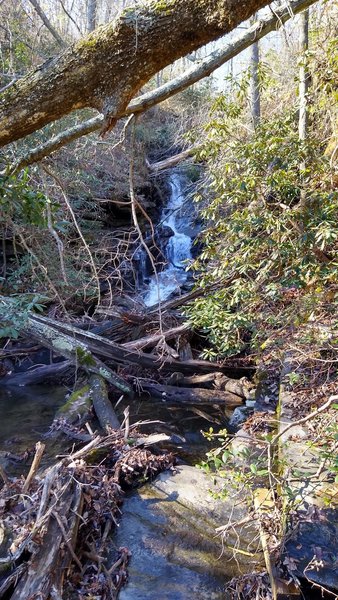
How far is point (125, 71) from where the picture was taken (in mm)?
1764

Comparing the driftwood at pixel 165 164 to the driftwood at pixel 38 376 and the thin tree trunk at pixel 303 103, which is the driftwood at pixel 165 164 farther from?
the driftwood at pixel 38 376

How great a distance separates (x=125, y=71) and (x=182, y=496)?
360cm

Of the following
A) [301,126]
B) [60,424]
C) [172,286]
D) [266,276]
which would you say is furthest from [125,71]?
[172,286]

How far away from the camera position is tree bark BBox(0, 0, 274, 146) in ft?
5.34

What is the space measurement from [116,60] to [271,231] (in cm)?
402

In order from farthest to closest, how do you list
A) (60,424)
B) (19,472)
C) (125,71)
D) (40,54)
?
(40,54), (60,424), (19,472), (125,71)

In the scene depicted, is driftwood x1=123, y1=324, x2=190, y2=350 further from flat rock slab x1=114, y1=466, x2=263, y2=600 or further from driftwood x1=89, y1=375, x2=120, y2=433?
flat rock slab x1=114, y1=466, x2=263, y2=600

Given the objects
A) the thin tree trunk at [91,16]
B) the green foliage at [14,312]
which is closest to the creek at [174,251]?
the thin tree trunk at [91,16]

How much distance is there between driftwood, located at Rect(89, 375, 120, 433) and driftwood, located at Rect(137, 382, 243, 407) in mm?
999

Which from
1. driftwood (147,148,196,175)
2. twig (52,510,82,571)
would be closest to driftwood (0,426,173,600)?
twig (52,510,82,571)

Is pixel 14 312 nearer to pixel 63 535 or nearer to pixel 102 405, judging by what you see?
pixel 63 535

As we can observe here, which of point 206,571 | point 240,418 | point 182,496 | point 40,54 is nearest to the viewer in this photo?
point 206,571

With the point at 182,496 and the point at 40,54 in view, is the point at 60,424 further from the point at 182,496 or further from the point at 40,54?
the point at 40,54

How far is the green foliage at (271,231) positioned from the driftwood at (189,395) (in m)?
0.98
